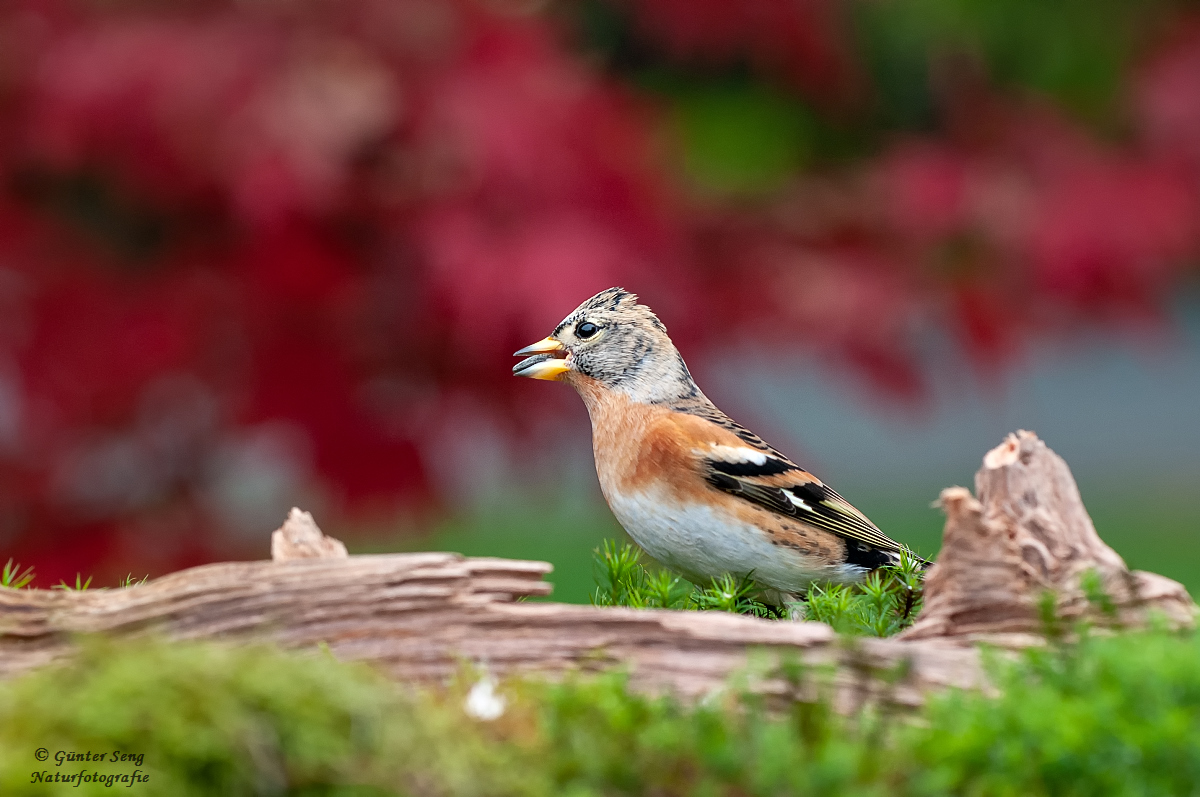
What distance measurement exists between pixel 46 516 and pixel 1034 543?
503 centimetres

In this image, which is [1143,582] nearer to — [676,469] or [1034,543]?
[1034,543]

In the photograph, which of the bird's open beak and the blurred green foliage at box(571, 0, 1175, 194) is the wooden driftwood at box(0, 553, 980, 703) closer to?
the bird's open beak

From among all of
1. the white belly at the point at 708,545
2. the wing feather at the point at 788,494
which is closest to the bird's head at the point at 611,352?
the wing feather at the point at 788,494

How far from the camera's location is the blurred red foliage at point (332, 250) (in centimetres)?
602

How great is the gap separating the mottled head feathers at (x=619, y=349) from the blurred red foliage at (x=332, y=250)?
1191mm

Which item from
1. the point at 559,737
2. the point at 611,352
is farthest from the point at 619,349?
the point at 559,737

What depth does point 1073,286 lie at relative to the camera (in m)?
7.27

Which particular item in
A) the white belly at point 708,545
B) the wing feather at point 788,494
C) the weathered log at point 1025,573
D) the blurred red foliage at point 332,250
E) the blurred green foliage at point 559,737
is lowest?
the blurred green foliage at point 559,737

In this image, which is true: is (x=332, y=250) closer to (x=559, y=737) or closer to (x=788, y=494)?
(x=788, y=494)

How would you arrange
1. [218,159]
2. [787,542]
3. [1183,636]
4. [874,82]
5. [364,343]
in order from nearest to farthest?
[1183,636]
[787,542]
[218,159]
[364,343]
[874,82]

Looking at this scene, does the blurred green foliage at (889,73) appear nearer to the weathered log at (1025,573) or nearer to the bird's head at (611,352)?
the bird's head at (611,352)

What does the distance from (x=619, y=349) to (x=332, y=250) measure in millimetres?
2311

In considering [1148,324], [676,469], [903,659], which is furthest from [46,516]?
[1148,324]

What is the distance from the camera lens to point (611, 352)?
4.40 m
